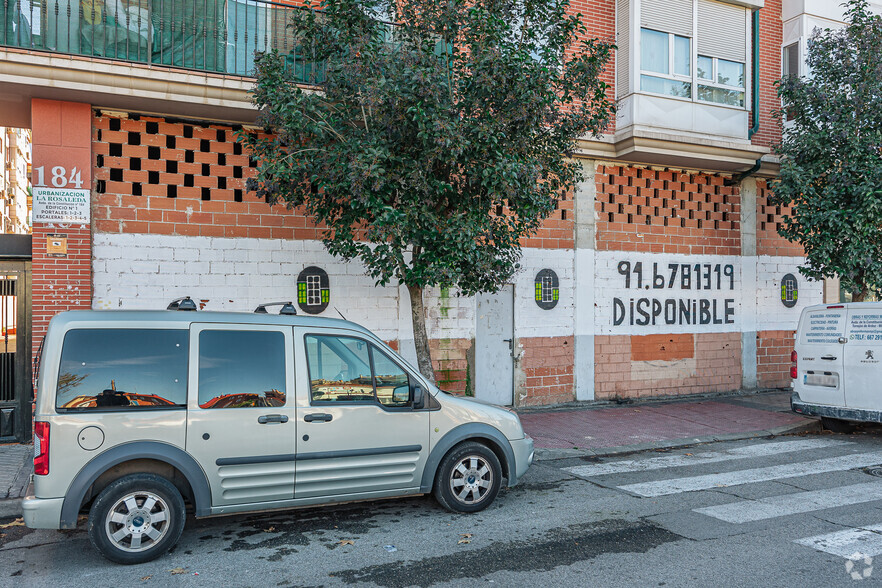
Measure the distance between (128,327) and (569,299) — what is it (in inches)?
357

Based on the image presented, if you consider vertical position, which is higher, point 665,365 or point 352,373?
point 352,373

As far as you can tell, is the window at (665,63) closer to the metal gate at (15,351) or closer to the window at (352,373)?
the window at (352,373)

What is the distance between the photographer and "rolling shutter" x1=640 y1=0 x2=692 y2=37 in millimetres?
12976

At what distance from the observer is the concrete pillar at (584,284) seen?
41.7 ft

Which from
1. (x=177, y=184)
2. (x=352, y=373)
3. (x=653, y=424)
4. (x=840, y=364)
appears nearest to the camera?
(x=352, y=373)

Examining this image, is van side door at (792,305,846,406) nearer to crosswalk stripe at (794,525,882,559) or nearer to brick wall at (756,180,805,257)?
crosswalk stripe at (794,525,882,559)

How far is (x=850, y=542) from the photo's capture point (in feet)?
17.3

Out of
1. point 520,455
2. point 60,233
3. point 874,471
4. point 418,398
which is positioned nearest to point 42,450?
point 418,398

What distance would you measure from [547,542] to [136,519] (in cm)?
316

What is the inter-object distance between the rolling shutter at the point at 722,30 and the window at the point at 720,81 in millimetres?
140

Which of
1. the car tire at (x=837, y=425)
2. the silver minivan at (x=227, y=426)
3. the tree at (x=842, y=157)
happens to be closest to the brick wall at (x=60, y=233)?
the silver minivan at (x=227, y=426)

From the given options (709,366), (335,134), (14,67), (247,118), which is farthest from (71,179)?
(709,366)

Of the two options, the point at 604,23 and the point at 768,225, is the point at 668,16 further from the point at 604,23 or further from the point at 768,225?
the point at 768,225

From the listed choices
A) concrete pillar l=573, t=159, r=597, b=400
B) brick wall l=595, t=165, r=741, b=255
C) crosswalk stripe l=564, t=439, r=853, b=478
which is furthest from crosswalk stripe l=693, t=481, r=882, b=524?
brick wall l=595, t=165, r=741, b=255
